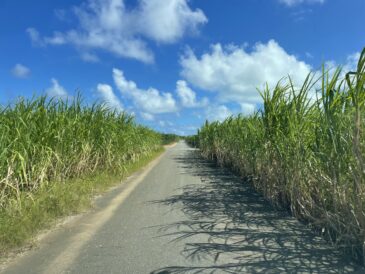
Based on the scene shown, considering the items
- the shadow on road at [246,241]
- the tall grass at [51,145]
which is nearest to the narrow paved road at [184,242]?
the shadow on road at [246,241]

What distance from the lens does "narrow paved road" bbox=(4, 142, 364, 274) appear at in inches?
184

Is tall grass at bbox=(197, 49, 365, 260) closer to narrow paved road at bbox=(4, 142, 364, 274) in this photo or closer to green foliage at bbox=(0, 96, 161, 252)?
narrow paved road at bbox=(4, 142, 364, 274)

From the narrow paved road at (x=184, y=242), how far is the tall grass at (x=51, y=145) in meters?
1.29

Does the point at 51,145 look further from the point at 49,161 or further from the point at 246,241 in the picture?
the point at 246,241

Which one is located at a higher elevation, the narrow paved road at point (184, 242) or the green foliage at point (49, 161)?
the green foliage at point (49, 161)

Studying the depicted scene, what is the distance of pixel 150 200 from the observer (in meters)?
9.47

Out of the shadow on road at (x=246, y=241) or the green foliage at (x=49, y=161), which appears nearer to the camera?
the shadow on road at (x=246, y=241)

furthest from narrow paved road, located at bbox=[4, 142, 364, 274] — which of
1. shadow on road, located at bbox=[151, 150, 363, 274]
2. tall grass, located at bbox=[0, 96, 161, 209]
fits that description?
tall grass, located at bbox=[0, 96, 161, 209]

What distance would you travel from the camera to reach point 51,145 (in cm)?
926

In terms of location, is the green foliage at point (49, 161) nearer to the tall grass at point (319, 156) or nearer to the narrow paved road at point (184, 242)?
the narrow paved road at point (184, 242)

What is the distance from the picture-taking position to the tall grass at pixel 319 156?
480cm

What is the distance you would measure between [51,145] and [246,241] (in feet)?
18.0

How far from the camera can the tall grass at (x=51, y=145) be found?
6.89m

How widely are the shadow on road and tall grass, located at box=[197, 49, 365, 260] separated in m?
0.34
